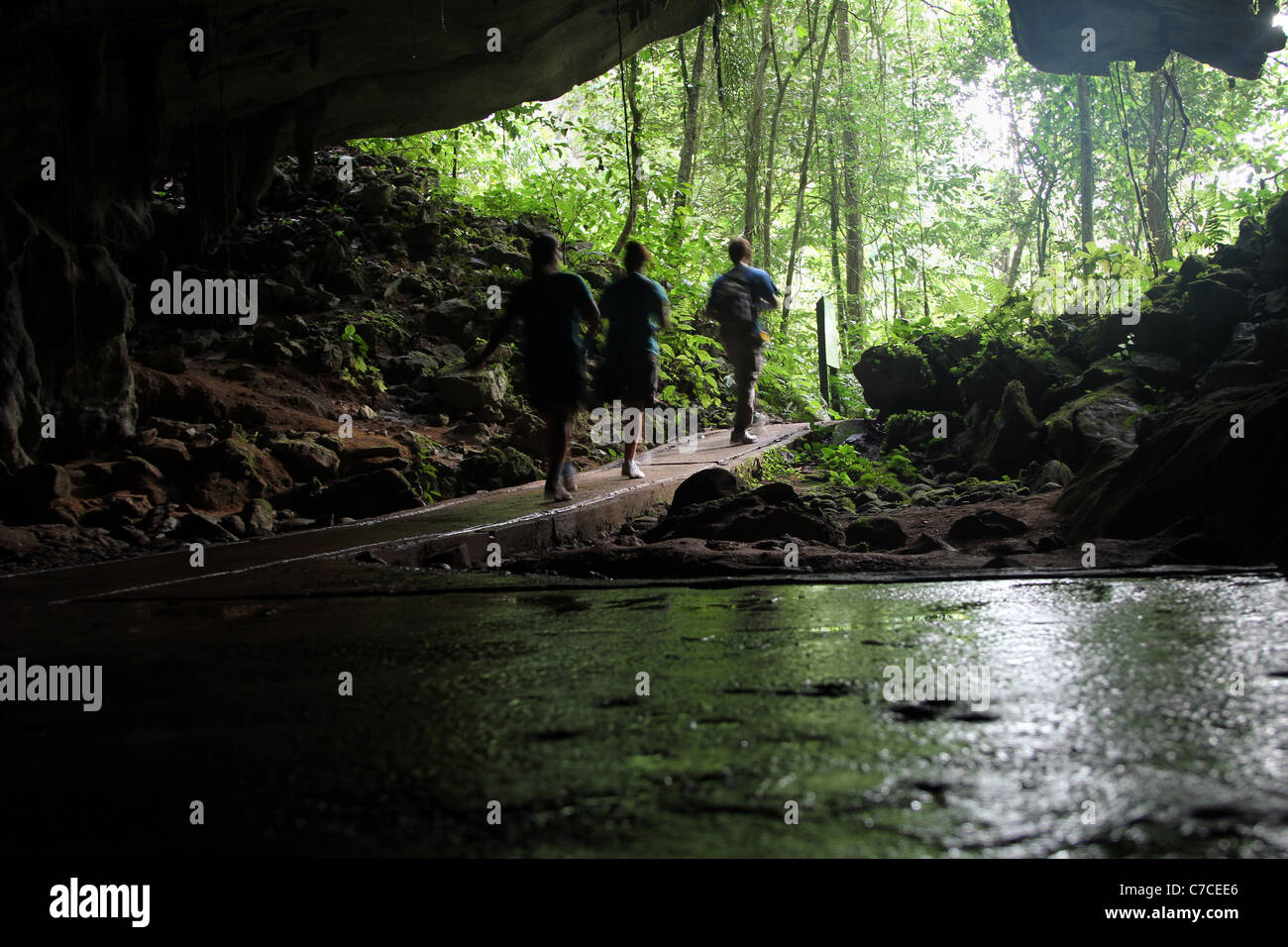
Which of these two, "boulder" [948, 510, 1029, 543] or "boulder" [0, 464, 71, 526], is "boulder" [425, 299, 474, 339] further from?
Answer: "boulder" [948, 510, 1029, 543]

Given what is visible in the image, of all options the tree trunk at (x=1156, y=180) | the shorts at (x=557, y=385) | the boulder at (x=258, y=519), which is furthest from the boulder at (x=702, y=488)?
the tree trunk at (x=1156, y=180)

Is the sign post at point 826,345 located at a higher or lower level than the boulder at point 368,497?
higher

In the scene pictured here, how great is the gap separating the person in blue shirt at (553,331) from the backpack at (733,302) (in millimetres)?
3279

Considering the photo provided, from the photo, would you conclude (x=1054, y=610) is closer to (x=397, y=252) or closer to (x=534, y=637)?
(x=534, y=637)

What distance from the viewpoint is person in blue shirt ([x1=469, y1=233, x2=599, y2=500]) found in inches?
254

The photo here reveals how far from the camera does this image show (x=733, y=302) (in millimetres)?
9500

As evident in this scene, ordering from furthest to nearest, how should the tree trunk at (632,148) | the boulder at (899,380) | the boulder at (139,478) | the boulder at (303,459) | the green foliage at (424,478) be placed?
the boulder at (899,380), the tree trunk at (632,148), the boulder at (303,459), the green foliage at (424,478), the boulder at (139,478)

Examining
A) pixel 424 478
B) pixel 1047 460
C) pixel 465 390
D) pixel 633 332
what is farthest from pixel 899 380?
pixel 424 478

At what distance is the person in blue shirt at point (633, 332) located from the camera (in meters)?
7.54

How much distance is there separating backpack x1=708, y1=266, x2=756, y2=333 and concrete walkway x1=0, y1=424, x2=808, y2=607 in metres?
2.31

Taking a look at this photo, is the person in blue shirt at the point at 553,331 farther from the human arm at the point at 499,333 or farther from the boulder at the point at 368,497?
the boulder at the point at 368,497
